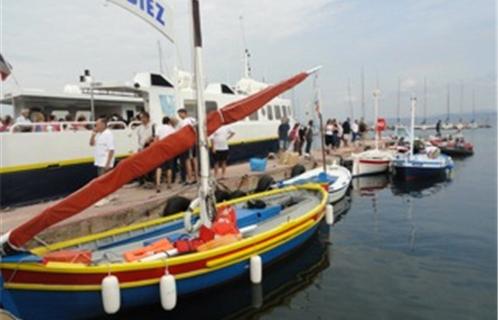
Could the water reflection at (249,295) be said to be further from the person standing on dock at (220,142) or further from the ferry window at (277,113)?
the ferry window at (277,113)

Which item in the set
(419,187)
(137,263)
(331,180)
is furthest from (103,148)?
(419,187)

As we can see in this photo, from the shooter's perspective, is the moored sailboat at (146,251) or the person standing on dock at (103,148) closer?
the moored sailboat at (146,251)

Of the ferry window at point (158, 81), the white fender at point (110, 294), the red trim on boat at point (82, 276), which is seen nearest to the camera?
the red trim on boat at point (82, 276)

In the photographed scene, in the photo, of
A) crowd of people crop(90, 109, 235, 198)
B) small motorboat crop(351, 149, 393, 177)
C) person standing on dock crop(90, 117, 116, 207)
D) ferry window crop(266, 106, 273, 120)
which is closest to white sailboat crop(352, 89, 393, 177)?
small motorboat crop(351, 149, 393, 177)

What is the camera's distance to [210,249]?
622 cm

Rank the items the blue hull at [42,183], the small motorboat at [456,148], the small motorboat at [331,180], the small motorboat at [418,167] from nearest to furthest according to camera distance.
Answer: the blue hull at [42,183]
the small motorboat at [331,180]
the small motorboat at [418,167]
the small motorboat at [456,148]

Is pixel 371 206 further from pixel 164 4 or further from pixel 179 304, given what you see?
pixel 164 4

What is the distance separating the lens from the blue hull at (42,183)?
943cm

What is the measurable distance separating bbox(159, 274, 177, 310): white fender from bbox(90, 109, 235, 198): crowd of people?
4.12 m

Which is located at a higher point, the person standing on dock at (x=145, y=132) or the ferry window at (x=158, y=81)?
the ferry window at (x=158, y=81)

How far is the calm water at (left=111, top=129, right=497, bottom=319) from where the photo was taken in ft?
20.9

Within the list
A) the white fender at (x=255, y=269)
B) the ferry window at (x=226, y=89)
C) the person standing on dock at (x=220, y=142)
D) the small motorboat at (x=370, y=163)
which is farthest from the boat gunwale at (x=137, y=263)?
the small motorboat at (x=370, y=163)

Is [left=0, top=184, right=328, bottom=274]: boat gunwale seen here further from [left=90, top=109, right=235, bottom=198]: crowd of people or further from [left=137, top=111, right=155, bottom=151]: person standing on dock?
[left=137, top=111, right=155, bottom=151]: person standing on dock

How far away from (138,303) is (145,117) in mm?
5887
